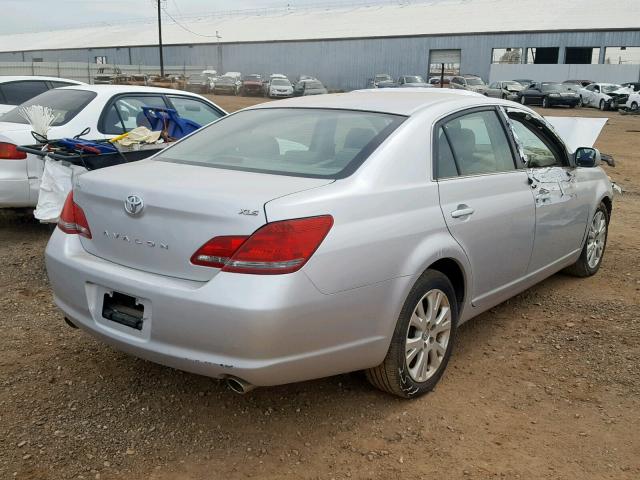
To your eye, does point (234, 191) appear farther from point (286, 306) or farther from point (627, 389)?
point (627, 389)

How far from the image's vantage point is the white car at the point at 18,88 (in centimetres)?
842

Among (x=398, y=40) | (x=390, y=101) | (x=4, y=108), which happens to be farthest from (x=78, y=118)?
(x=398, y=40)

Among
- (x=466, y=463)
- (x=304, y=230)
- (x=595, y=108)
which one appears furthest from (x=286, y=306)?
(x=595, y=108)

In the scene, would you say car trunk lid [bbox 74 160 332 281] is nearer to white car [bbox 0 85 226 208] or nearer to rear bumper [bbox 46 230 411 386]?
rear bumper [bbox 46 230 411 386]

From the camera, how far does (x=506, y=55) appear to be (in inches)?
1914

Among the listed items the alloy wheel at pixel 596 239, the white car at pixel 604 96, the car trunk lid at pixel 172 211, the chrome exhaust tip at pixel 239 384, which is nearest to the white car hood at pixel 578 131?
the alloy wheel at pixel 596 239

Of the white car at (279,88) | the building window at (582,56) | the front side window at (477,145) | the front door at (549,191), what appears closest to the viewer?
the front side window at (477,145)

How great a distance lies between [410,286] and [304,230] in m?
0.67

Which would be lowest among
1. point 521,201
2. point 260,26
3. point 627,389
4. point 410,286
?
point 627,389

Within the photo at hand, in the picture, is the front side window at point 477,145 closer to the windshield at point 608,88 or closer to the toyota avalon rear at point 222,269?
the toyota avalon rear at point 222,269

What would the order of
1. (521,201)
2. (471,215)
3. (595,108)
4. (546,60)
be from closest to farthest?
1. (471,215)
2. (521,201)
3. (595,108)
4. (546,60)

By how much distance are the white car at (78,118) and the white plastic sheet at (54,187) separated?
1080 millimetres

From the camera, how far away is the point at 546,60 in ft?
160

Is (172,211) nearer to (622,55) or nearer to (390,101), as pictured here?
(390,101)
